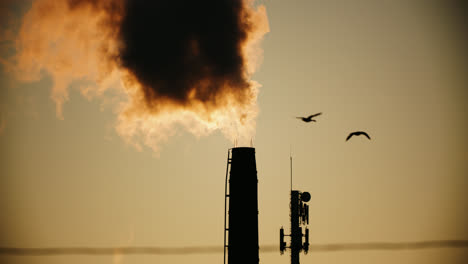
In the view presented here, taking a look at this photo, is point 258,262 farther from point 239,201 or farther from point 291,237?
point 291,237

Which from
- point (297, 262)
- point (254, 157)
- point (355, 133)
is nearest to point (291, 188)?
point (297, 262)

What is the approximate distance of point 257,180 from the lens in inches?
1280

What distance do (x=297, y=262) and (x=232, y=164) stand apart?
8.51 metres

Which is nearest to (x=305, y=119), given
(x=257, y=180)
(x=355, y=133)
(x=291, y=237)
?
(x=355, y=133)

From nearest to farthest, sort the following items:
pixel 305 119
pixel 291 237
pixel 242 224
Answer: pixel 305 119
pixel 242 224
pixel 291 237

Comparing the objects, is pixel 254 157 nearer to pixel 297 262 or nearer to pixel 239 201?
pixel 239 201

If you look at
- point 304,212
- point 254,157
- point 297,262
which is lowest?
point 297,262

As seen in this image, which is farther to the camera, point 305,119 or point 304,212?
point 304,212

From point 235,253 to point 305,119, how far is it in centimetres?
919

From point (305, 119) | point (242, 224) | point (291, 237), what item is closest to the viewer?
point (305, 119)

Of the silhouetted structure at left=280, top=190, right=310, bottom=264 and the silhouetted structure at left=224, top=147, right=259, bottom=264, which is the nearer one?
the silhouetted structure at left=224, top=147, right=259, bottom=264

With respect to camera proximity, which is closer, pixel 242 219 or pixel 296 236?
pixel 242 219

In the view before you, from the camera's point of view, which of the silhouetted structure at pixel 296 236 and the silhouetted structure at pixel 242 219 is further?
the silhouetted structure at pixel 296 236

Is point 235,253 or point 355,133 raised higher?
point 355,133
